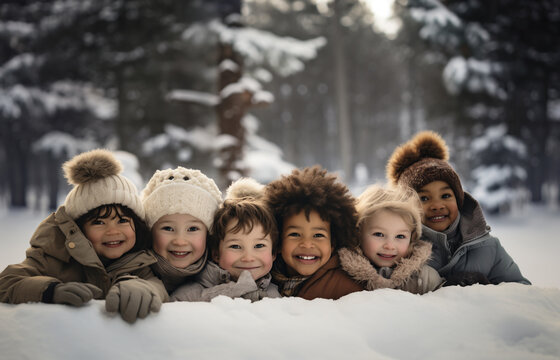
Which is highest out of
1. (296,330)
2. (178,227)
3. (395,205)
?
(395,205)

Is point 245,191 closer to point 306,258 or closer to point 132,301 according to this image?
point 306,258

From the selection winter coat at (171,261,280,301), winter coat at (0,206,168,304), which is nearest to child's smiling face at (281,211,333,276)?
winter coat at (171,261,280,301)

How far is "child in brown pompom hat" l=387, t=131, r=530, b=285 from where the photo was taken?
2.36 metres

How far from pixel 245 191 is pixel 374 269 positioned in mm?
969

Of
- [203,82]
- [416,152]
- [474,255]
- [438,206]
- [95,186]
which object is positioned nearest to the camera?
[95,186]

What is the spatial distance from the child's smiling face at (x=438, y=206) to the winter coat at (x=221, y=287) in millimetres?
1181

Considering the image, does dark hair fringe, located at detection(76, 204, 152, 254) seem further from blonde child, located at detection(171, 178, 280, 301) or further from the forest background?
the forest background

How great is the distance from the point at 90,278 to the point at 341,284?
1.39 m

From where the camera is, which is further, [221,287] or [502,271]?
[502,271]

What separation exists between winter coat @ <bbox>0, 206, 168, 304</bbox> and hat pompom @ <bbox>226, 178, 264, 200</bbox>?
0.67 meters

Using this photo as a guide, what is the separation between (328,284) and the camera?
211cm

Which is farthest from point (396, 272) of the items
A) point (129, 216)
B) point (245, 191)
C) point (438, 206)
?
point (129, 216)

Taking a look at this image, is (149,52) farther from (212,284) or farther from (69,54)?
(212,284)

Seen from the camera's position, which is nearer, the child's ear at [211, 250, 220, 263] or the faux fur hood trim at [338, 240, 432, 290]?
the faux fur hood trim at [338, 240, 432, 290]
